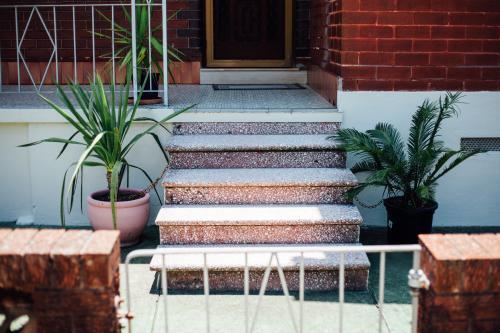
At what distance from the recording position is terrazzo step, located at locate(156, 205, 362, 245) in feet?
14.7

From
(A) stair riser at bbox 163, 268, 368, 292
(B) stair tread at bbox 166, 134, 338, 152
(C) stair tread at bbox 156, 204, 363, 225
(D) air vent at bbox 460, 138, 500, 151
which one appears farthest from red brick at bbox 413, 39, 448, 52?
(A) stair riser at bbox 163, 268, 368, 292

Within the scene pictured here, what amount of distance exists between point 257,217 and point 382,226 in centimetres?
142

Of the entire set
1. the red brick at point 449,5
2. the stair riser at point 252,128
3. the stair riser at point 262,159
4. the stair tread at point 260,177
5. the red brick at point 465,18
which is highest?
the red brick at point 449,5

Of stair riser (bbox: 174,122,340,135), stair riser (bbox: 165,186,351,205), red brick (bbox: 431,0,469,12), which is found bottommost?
stair riser (bbox: 165,186,351,205)

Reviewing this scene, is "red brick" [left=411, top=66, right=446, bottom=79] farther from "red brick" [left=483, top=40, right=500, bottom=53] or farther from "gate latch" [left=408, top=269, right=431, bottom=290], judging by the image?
"gate latch" [left=408, top=269, right=431, bottom=290]

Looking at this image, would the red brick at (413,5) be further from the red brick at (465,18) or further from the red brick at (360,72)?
the red brick at (360,72)

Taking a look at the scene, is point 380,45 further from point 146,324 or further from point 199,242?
point 146,324

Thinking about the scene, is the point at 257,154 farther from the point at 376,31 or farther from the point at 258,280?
the point at 376,31

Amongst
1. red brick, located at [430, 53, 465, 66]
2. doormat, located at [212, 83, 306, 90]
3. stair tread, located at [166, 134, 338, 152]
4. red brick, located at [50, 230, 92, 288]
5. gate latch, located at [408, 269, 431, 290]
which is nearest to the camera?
red brick, located at [50, 230, 92, 288]

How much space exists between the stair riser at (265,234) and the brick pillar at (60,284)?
1922mm

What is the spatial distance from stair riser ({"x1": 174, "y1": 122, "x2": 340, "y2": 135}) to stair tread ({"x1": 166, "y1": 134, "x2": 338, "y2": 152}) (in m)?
0.16

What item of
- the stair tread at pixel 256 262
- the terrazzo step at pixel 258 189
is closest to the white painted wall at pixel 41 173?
Answer: the terrazzo step at pixel 258 189

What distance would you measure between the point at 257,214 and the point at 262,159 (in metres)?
0.69

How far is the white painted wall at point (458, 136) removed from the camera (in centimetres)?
547
